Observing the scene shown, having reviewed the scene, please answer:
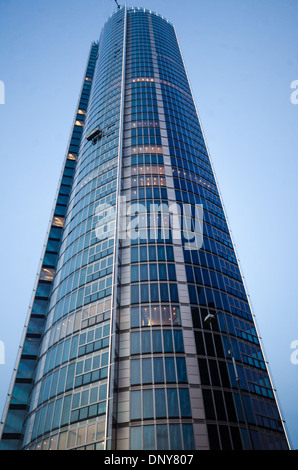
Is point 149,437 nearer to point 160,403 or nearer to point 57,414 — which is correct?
point 160,403

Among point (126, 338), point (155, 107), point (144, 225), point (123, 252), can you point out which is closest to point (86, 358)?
point (126, 338)

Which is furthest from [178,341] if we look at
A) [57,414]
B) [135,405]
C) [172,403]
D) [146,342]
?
[57,414]

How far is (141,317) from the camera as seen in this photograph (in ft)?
132

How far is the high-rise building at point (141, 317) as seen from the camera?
33.7 m

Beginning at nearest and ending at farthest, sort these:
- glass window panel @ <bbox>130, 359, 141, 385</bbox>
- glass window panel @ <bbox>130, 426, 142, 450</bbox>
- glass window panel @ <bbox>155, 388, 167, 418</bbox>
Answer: glass window panel @ <bbox>130, 426, 142, 450</bbox>, glass window panel @ <bbox>155, 388, 167, 418</bbox>, glass window panel @ <bbox>130, 359, 141, 385</bbox>

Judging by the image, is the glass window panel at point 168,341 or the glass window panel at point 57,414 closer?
the glass window panel at point 57,414

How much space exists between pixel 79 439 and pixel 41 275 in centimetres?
3098

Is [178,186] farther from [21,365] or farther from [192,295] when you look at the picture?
[21,365]

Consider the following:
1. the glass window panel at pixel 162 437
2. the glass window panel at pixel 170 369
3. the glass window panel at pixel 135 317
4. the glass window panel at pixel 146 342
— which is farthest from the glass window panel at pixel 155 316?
the glass window panel at pixel 162 437

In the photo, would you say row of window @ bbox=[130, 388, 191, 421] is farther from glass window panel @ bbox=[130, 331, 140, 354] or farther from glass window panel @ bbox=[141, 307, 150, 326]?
glass window panel @ bbox=[141, 307, 150, 326]

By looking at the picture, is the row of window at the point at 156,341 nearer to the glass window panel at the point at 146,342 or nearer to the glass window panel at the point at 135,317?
the glass window panel at the point at 146,342

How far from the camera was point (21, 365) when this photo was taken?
158 ft

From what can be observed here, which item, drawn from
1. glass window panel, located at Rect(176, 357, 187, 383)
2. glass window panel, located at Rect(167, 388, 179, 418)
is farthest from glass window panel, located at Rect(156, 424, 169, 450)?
glass window panel, located at Rect(176, 357, 187, 383)

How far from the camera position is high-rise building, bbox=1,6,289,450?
111 ft
